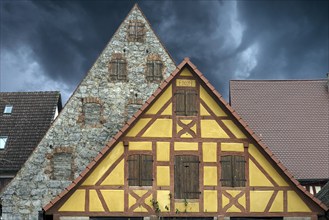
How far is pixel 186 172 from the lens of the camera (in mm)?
18359

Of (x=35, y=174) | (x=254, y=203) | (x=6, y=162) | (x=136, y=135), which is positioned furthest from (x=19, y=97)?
(x=254, y=203)

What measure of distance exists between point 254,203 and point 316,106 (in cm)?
1167

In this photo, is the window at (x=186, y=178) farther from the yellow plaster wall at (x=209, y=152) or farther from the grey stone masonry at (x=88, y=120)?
the grey stone masonry at (x=88, y=120)

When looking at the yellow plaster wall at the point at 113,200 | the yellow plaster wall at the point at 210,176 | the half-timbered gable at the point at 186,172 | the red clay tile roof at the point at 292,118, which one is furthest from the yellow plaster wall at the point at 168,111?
the red clay tile roof at the point at 292,118

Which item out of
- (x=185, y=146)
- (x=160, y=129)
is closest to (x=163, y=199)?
(x=185, y=146)

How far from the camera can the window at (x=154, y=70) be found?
25062 millimetres

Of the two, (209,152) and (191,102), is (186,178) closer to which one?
(209,152)

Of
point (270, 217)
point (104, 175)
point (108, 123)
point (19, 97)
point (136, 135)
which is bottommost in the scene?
point (270, 217)

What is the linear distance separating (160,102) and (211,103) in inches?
64.2

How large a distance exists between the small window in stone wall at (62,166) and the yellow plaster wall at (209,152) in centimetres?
731

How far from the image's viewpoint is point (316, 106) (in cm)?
2861

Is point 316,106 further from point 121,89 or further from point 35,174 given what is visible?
point 35,174

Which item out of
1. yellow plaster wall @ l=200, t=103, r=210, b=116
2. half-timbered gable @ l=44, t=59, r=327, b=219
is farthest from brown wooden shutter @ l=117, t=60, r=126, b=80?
yellow plaster wall @ l=200, t=103, r=210, b=116

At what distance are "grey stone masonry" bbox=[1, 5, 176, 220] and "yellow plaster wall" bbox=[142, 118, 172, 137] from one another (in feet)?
19.9
